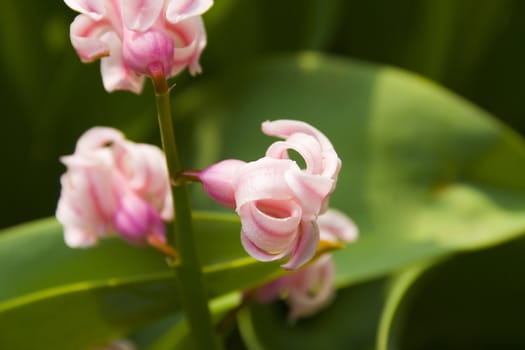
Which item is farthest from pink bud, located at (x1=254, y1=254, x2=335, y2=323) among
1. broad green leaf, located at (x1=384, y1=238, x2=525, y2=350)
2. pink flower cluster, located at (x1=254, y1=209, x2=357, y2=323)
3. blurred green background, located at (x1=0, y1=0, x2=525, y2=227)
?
blurred green background, located at (x1=0, y1=0, x2=525, y2=227)

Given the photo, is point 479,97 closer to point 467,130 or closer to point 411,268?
point 467,130

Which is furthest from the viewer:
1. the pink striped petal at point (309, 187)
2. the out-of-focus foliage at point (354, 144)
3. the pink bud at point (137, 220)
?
the out-of-focus foliage at point (354, 144)

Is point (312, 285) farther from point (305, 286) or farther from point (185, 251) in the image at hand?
point (185, 251)

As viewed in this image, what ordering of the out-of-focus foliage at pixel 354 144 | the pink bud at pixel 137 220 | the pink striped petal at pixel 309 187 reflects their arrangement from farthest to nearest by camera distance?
the out-of-focus foliage at pixel 354 144
the pink bud at pixel 137 220
the pink striped petal at pixel 309 187

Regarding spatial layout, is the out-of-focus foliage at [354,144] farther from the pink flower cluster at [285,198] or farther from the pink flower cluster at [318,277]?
the pink flower cluster at [285,198]

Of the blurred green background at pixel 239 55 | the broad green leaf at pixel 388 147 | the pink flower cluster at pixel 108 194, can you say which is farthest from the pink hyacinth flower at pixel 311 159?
the blurred green background at pixel 239 55
